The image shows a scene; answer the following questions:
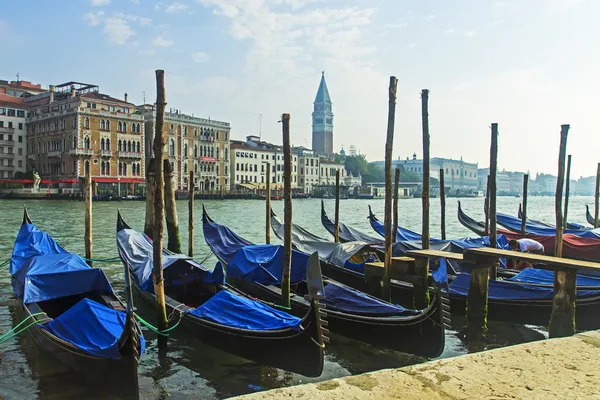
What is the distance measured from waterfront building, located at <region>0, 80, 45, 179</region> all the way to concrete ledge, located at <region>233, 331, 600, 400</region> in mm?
44489

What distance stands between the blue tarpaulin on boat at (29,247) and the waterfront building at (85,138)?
106 feet

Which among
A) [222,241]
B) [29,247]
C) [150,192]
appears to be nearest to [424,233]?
[222,241]

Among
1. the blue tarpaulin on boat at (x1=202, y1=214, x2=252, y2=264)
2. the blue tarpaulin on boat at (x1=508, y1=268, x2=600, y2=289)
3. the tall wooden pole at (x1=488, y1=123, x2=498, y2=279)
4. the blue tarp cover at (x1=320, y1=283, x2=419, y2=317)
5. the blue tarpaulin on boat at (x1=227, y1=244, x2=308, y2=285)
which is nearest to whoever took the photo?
the blue tarp cover at (x1=320, y1=283, x2=419, y2=317)

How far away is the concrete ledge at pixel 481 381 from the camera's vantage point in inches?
96.3

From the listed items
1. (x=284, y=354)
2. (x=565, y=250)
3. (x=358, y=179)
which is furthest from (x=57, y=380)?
(x=358, y=179)

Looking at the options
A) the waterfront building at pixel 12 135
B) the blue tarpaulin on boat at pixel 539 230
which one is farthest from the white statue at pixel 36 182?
the blue tarpaulin on boat at pixel 539 230

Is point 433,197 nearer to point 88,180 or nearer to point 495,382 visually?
point 88,180

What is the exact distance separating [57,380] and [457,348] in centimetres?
381

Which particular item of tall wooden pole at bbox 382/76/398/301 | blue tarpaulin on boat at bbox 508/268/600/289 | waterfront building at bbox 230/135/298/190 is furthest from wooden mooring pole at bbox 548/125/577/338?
waterfront building at bbox 230/135/298/190

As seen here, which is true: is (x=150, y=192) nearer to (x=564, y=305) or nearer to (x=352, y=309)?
(x=352, y=309)

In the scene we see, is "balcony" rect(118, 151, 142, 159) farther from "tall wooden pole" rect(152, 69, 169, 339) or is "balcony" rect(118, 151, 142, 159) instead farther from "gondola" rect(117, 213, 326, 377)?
"tall wooden pole" rect(152, 69, 169, 339)

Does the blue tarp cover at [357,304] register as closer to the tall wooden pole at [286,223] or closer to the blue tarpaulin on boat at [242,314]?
the tall wooden pole at [286,223]

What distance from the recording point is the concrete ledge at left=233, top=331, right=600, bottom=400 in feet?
8.03

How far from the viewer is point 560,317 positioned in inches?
203
